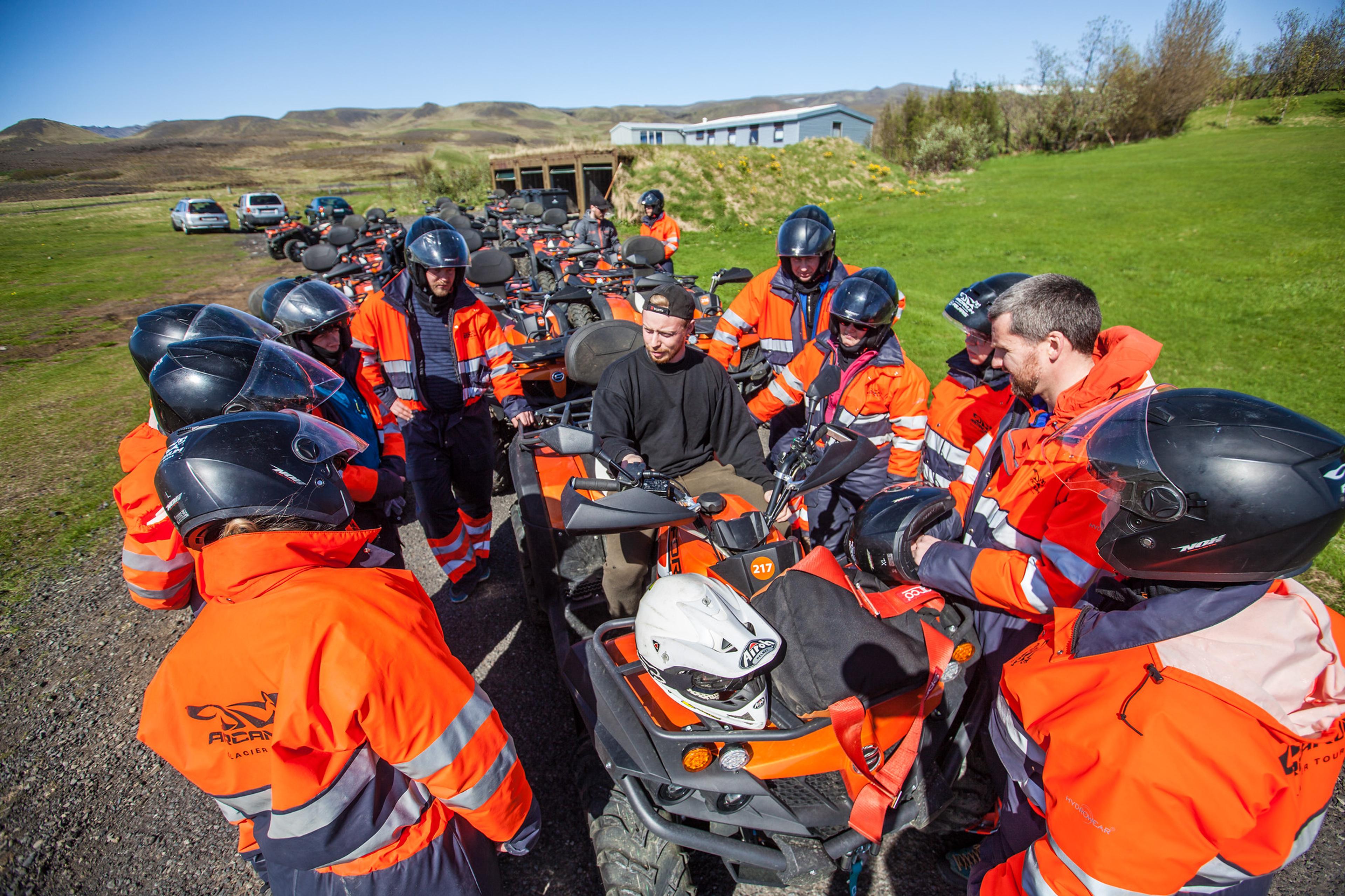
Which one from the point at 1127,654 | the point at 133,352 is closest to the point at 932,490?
the point at 1127,654

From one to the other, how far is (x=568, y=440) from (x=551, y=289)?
26.6 feet

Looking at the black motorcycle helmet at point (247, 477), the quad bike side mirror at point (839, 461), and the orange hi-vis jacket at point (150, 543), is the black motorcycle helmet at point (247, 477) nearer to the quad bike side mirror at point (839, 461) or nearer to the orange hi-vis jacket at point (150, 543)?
the orange hi-vis jacket at point (150, 543)

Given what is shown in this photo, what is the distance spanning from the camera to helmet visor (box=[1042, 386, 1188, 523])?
1253 mm

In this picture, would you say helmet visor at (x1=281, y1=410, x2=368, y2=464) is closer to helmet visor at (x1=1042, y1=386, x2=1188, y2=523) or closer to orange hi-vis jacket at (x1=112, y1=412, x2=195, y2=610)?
orange hi-vis jacket at (x1=112, y1=412, x2=195, y2=610)

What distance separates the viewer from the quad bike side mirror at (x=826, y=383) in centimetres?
288

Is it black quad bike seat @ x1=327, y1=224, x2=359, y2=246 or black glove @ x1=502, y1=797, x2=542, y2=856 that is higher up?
black quad bike seat @ x1=327, y1=224, x2=359, y2=246

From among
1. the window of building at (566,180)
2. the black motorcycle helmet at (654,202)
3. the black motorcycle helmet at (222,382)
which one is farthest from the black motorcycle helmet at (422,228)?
the window of building at (566,180)

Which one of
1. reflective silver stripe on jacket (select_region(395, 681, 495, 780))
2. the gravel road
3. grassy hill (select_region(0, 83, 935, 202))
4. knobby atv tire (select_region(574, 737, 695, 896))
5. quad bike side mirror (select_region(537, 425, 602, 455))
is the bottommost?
the gravel road

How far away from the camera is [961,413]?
3.18 meters

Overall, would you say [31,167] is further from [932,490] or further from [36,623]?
[932,490]

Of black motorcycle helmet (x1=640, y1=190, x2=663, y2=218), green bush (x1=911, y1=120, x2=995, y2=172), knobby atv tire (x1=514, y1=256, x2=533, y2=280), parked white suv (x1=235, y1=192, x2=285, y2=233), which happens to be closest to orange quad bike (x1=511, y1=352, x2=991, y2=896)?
black motorcycle helmet (x1=640, y1=190, x2=663, y2=218)

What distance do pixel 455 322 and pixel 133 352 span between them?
167 centimetres

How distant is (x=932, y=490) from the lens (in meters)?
2.12

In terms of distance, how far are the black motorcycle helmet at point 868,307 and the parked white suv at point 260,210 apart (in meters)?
31.9
